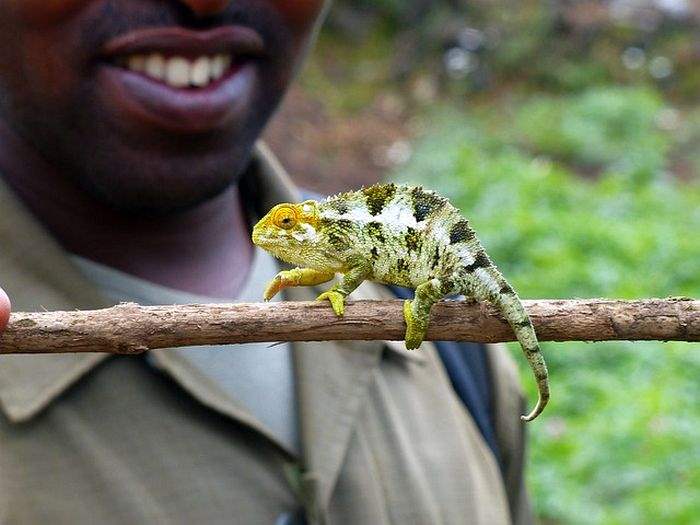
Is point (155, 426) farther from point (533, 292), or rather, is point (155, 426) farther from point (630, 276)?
point (630, 276)

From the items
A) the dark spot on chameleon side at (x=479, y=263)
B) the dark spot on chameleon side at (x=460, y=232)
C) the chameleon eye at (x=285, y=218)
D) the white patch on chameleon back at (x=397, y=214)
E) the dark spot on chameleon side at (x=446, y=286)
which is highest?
the white patch on chameleon back at (x=397, y=214)

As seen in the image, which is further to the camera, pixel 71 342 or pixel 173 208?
pixel 173 208

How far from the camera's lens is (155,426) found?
184 cm

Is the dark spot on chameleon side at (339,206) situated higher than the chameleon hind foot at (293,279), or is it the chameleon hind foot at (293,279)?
the dark spot on chameleon side at (339,206)

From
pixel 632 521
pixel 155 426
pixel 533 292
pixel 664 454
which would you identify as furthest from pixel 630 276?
pixel 155 426

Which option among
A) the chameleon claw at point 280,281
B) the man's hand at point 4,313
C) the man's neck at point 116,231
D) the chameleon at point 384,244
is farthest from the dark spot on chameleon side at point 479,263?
the man's neck at point 116,231

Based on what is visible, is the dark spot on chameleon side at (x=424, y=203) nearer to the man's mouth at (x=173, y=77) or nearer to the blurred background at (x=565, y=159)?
the man's mouth at (x=173, y=77)

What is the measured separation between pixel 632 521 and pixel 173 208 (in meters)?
2.95

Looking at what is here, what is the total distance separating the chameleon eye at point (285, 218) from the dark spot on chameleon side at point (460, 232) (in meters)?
0.21

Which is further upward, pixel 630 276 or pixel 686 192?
pixel 686 192

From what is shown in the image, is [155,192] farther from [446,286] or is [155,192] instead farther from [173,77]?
[446,286]

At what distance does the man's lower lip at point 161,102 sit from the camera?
71.7 inches

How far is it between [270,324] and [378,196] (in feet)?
0.93

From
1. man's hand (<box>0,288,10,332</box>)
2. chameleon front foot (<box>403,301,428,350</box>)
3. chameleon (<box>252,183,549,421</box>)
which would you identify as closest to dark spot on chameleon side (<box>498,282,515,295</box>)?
chameleon (<box>252,183,549,421</box>)
